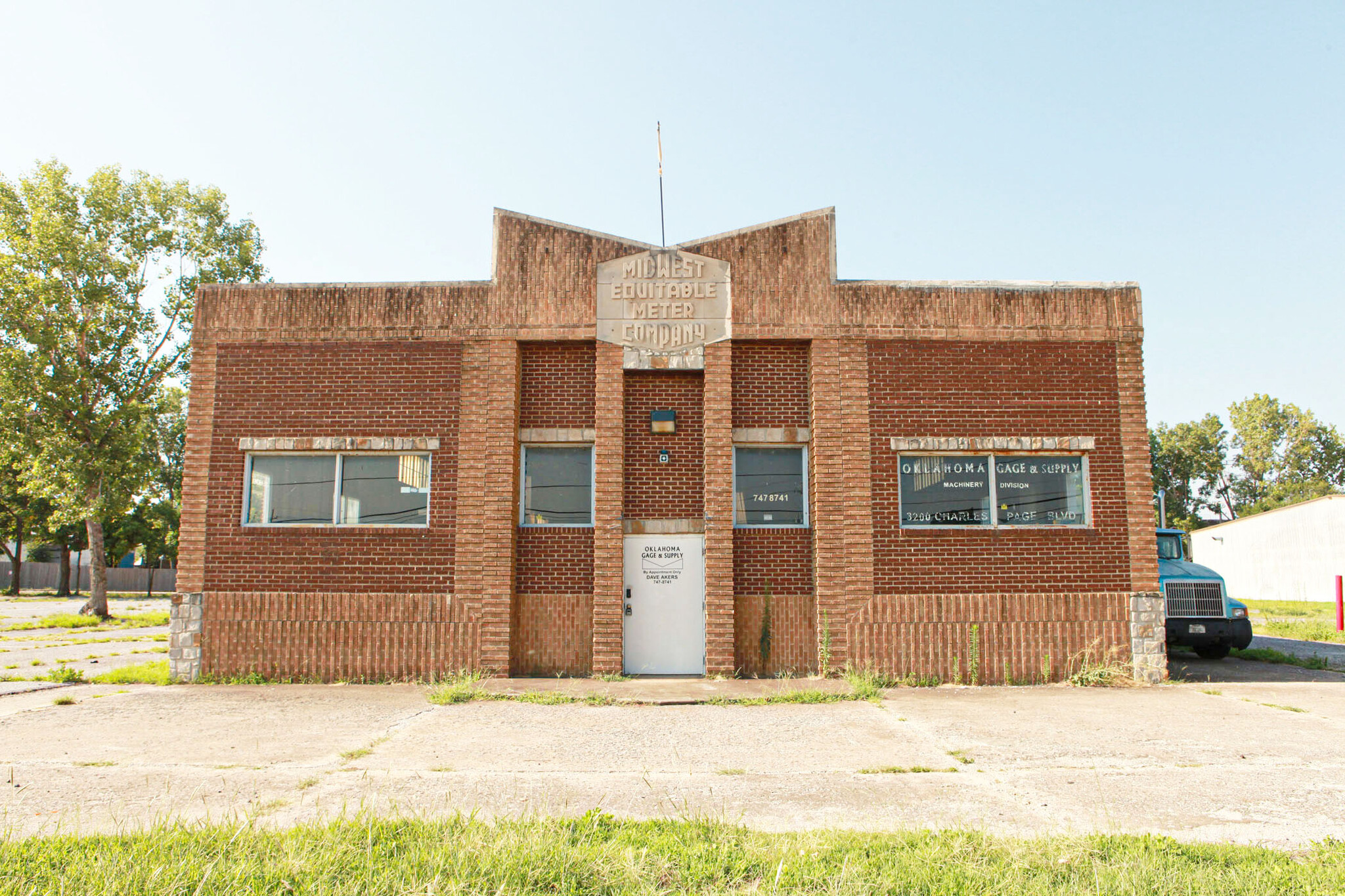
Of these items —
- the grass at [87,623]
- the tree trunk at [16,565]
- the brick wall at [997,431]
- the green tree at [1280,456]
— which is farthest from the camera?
the green tree at [1280,456]

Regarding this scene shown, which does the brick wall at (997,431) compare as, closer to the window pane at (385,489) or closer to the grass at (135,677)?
the window pane at (385,489)

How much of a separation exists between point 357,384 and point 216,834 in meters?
8.37

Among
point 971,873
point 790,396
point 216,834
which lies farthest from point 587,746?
point 790,396

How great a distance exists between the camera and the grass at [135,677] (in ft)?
39.0

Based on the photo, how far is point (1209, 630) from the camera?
14594 mm

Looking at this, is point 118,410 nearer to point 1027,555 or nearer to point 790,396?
point 790,396

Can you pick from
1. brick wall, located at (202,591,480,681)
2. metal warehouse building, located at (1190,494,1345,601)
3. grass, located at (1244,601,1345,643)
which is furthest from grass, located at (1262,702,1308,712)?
metal warehouse building, located at (1190,494,1345,601)

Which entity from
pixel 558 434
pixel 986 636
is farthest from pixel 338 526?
pixel 986 636

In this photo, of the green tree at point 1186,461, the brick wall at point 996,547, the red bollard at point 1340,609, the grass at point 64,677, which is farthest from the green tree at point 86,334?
the green tree at point 1186,461

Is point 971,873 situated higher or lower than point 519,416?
lower

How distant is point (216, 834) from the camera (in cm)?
484

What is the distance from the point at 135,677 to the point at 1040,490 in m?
13.1

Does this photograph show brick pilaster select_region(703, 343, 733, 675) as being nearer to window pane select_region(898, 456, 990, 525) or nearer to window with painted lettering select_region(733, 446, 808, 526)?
window with painted lettering select_region(733, 446, 808, 526)

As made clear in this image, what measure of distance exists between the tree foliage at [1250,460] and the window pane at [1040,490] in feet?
219
